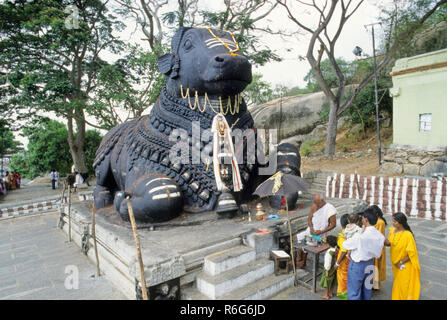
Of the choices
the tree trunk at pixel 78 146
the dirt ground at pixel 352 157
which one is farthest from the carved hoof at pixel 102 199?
the tree trunk at pixel 78 146

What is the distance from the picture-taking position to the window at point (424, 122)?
34.1ft

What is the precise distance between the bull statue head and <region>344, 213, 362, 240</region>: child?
2307 millimetres

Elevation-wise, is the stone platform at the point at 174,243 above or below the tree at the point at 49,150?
below

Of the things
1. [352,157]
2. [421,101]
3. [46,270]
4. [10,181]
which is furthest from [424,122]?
[10,181]

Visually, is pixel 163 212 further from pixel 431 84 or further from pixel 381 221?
pixel 431 84

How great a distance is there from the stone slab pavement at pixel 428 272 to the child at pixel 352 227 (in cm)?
79

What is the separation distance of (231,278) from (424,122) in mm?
10568

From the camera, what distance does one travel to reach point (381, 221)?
3750 millimetres

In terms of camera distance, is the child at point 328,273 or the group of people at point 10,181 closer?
the child at point 328,273

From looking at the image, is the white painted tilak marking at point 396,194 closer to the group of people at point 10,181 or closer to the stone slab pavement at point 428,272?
the stone slab pavement at point 428,272

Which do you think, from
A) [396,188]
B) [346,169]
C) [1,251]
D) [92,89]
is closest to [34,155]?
[92,89]

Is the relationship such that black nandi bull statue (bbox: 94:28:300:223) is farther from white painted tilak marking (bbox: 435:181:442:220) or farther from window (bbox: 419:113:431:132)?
window (bbox: 419:113:431:132)

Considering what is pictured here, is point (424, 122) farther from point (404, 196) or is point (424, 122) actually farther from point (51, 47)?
point (51, 47)

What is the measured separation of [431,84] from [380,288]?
9298mm
